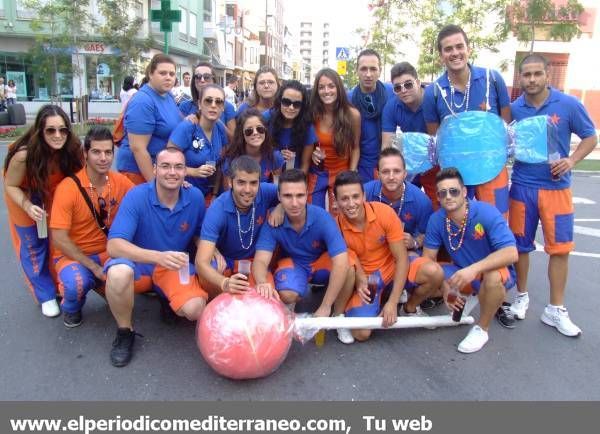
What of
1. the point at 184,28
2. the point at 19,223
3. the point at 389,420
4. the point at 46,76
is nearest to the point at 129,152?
the point at 19,223

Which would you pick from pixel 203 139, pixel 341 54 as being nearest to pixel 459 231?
pixel 203 139

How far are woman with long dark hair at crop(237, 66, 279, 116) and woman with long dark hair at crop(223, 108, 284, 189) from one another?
2.79 ft

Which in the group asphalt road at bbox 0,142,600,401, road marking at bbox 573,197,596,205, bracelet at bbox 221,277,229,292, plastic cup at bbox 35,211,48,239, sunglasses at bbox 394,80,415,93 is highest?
sunglasses at bbox 394,80,415,93

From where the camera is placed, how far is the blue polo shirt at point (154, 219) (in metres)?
3.55

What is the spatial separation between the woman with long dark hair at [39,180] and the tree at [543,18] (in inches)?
522

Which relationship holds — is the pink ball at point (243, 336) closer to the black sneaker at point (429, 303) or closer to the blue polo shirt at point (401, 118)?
the black sneaker at point (429, 303)

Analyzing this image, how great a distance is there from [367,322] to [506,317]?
1239 mm

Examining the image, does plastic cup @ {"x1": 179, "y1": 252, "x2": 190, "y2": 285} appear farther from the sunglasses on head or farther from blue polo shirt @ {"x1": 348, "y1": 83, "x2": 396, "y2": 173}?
the sunglasses on head

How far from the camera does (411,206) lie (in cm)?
414

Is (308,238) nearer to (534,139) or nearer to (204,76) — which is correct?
(534,139)

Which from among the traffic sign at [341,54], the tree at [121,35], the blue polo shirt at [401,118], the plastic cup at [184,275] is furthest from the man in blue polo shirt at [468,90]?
the tree at [121,35]

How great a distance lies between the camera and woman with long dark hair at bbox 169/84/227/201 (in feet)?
13.8

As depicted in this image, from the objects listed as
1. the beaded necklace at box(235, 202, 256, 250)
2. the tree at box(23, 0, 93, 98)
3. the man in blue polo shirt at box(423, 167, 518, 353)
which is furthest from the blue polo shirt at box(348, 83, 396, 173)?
the tree at box(23, 0, 93, 98)

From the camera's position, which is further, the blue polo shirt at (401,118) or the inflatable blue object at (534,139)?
the blue polo shirt at (401,118)
